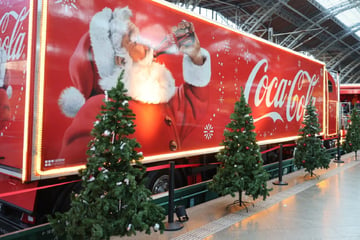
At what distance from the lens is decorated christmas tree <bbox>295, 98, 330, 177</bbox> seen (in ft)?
24.4

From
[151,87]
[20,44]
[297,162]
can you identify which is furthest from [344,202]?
[20,44]

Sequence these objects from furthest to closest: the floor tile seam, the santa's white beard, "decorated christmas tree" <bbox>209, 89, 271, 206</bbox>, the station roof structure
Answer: the station roof structure
"decorated christmas tree" <bbox>209, 89, 271, 206</bbox>
the santa's white beard
the floor tile seam

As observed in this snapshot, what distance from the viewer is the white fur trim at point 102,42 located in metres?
3.72

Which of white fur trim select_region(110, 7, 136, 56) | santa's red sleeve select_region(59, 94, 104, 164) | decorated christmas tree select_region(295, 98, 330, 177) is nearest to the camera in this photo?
santa's red sleeve select_region(59, 94, 104, 164)

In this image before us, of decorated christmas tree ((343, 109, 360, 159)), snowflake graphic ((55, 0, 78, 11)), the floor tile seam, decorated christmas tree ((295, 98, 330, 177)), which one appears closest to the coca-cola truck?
snowflake graphic ((55, 0, 78, 11))

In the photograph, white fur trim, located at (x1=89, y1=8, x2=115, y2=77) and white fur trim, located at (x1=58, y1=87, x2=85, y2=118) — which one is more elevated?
white fur trim, located at (x1=89, y1=8, x2=115, y2=77)

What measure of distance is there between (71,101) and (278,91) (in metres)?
5.73

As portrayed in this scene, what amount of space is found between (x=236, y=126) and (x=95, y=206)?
108 inches

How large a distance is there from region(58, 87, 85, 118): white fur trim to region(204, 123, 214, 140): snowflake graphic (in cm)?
249

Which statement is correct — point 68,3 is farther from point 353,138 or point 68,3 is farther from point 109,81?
point 353,138

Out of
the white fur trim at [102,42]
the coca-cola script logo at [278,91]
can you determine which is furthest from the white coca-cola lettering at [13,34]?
the coca-cola script logo at [278,91]

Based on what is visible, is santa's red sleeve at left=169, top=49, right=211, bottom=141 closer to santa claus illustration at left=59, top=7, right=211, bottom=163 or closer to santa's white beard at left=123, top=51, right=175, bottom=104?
santa claus illustration at left=59, top=7, right=211, bottom=163

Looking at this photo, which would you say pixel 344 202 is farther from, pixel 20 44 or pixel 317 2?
pixel 317 2

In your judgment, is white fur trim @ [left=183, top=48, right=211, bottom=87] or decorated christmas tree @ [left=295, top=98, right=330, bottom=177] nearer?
white fur trim @ [left=183, top=48, right=211, bottom=87]
